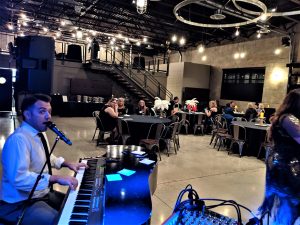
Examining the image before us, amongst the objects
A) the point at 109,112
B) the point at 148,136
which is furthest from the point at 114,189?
the point at 109,112

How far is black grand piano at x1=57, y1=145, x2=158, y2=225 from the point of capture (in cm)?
126

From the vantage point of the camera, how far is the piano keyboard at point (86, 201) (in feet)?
4.01

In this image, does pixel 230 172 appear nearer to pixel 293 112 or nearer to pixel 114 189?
pixel 293 112

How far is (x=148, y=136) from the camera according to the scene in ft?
18.1

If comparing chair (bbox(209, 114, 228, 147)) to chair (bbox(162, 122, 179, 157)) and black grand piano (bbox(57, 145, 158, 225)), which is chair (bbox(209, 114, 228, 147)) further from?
black grand piano (bbox(57, 145, 158, 225))

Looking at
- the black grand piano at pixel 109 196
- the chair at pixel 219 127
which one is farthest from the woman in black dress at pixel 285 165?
the chair at pixel 219 127

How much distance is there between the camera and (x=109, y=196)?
1.52 metres

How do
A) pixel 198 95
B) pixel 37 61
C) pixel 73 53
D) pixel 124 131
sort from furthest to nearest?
pixel 198 95, pixel 73 53, pixel 124 131, pixel 37 61

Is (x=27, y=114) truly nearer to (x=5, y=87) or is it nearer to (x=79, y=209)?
(x=79, y=209)

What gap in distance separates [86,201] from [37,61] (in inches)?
135

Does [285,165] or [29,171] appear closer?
[29,171]

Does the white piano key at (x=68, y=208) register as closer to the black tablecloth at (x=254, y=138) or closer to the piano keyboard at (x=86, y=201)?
the piano keyboard at (x=86, y=201)

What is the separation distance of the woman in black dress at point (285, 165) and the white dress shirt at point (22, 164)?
1794 mm

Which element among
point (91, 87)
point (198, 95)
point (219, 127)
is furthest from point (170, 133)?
point (198, 95)
